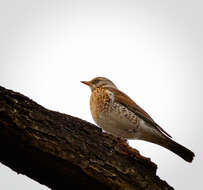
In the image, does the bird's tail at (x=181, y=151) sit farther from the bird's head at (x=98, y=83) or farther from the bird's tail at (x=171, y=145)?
the bird's head at (x=98, y=83)

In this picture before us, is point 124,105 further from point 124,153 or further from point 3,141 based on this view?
point 3,141

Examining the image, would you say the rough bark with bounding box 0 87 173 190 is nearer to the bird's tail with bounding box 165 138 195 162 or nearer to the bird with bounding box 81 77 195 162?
the bird's tail with bounding box 165 138 195 162

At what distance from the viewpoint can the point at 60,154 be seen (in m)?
2.54

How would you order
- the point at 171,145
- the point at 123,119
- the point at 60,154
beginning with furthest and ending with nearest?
1. the point at 123,119
2. the point at 171,145
3. the point at 60,154

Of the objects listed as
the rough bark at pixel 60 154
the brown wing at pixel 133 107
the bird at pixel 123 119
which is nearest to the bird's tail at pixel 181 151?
the bird at pixel 123 119

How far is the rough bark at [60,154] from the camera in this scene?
2.50 meters

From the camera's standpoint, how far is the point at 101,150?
2.94 metres

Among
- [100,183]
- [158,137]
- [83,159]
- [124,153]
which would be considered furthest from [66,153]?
[158,137]

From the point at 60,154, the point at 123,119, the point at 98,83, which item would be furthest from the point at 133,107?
the point at 60,154

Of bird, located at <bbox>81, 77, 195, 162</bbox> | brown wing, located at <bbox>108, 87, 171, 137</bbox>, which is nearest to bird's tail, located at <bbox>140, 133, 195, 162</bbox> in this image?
bird, located at <bbox>81, 77, 195, 162</bbox>

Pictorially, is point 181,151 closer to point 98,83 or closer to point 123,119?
point 123,119

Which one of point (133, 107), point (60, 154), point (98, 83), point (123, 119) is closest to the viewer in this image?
point (60, 154)

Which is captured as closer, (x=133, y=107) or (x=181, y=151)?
(x=181, y=151)

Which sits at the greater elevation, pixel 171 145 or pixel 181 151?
pixel 171 145
